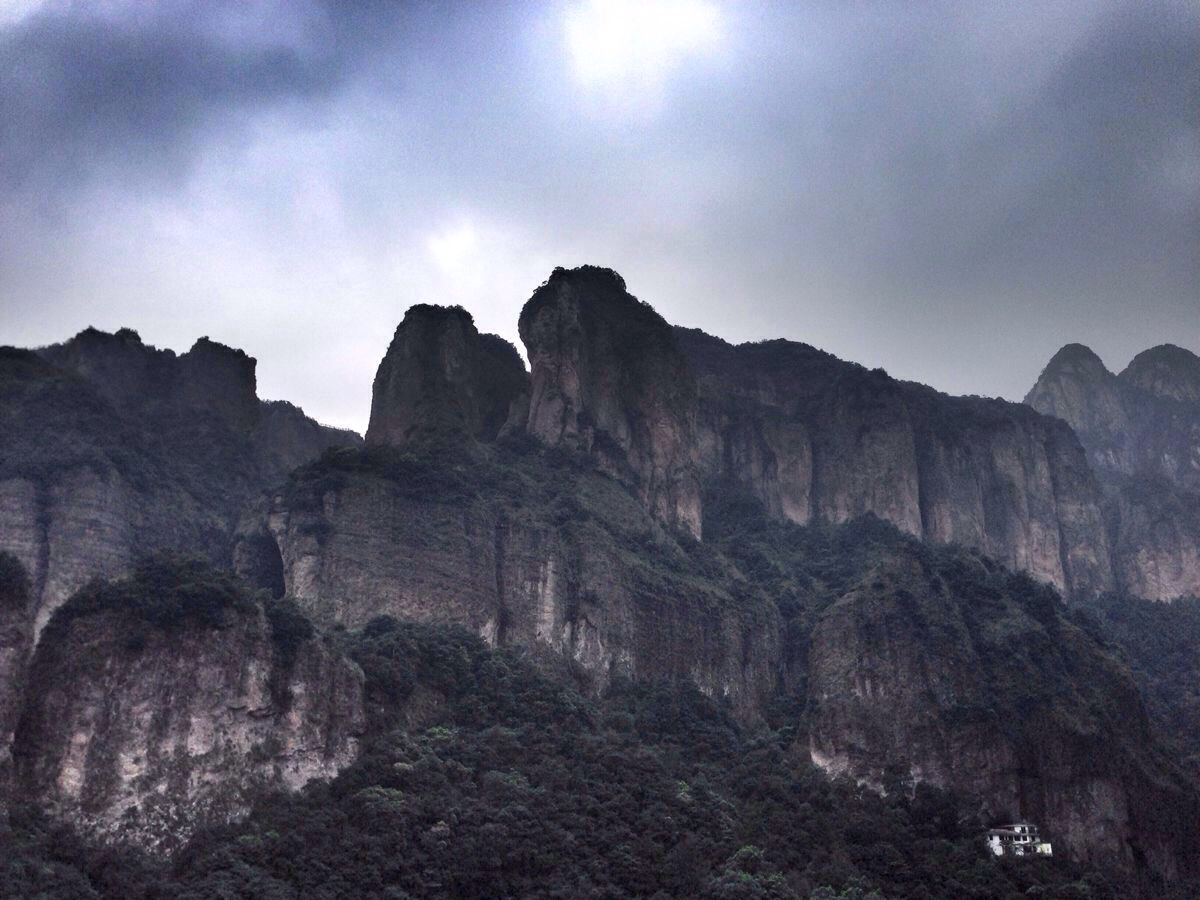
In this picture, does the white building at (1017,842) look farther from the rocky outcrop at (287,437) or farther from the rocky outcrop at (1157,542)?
the rocky outcrop at (1157,542)

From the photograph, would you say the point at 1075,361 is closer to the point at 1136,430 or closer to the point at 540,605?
the point at 1136,430

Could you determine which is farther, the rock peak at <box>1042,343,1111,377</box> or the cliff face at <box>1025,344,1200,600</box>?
the rock peak at <box>1042,343,1111,377</box>

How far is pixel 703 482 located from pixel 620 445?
13479 millimetres

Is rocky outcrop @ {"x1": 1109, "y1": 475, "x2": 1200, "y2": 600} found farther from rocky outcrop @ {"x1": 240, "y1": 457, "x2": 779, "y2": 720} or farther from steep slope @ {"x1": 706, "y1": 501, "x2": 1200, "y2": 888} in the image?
rocky outcrop @ {"x1": 240, "y1": 457, "x2": 779, "y2": 720}

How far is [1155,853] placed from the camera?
64.9m

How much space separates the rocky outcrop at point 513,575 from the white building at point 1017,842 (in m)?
15.3

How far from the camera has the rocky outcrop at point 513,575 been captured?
69.1m

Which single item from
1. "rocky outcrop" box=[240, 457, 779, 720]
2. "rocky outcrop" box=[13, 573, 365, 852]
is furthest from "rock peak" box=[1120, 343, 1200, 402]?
"rocky outcrop" box=[13, 573, 365, 852]

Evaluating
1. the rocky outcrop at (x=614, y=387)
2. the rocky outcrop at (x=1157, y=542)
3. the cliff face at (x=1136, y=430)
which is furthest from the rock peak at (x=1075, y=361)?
the rocky outcrop at (x=614, y=387)

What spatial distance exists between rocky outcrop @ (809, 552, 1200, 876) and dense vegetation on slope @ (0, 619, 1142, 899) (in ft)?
9.14

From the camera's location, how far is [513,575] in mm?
72750

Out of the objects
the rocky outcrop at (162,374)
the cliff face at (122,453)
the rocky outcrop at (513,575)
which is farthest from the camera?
the rocky outcrop at (162,374)

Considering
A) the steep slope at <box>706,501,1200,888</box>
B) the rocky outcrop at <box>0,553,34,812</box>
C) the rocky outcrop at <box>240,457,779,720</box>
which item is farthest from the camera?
the rocky outcrop at <box>240,457,779,720</box>

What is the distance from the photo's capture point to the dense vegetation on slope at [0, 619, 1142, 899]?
4741cm
